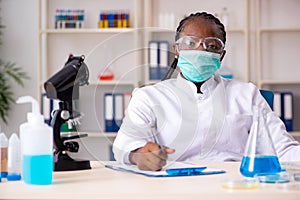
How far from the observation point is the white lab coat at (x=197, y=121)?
1.65 meters

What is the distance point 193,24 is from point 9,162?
2.80ft

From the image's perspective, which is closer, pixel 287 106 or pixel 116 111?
pixel 116 111

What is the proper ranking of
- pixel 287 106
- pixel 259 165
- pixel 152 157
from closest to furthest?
pixel 259 165, pixel 152 157, pixel 287 106

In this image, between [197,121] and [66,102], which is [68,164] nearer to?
[66,102]

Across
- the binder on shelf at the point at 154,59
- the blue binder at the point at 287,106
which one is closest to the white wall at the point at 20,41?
the blue binder at the point at 287,106

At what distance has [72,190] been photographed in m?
1.21

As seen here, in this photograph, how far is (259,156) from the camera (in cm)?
138

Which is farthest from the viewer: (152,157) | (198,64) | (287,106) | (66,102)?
(287,106)

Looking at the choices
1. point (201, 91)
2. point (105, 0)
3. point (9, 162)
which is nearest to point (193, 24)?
point (201, 91)

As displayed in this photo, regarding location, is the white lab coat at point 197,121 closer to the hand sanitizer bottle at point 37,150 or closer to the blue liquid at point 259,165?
the blue liquid at point 259,165

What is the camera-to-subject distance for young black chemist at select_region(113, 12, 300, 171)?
62.8 inches

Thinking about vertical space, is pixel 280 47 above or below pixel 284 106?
above

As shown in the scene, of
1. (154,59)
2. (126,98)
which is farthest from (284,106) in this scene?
(154,59)

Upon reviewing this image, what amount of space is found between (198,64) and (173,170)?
50cm
